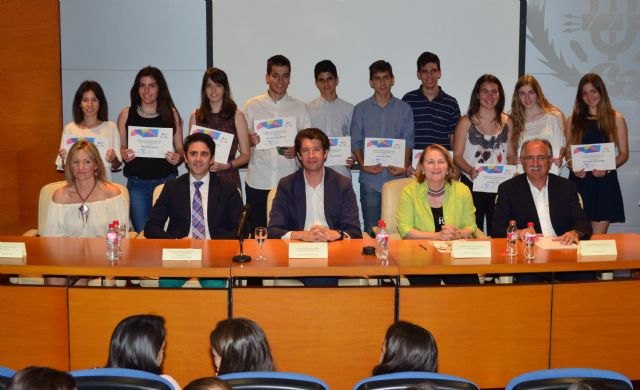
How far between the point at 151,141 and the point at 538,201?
299cm

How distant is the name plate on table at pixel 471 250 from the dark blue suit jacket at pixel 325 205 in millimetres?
1062

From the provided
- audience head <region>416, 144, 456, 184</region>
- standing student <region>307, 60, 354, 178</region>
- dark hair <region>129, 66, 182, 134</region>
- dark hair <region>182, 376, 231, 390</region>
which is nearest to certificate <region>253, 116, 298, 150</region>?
standing student <region>307, 60, 354, 178</region>

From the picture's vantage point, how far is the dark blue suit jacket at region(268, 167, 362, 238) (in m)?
5.57

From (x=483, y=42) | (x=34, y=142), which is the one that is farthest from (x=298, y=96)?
(x=34, y=142)

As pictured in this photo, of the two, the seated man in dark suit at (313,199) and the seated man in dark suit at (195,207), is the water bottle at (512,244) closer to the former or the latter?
the seated man in dark suit at (313,199)

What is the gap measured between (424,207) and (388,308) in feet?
4.09

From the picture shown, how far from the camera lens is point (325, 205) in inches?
221

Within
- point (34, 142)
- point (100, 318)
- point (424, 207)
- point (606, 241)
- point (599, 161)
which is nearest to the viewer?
point (100, 318)

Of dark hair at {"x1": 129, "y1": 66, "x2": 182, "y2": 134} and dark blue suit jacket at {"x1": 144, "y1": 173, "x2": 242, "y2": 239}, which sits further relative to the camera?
dark hair at {"x1": 129, "y1": 66, "x2": 182, "y2": 134}

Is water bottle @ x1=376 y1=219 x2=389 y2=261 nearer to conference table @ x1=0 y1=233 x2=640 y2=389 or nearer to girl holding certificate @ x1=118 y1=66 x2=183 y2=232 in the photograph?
conference table @ x1=0 y1=233 x2=640 y2=389

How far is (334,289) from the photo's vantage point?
4.46 metres

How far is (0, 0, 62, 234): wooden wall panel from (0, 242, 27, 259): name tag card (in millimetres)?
2806

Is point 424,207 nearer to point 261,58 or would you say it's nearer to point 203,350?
point 203,350

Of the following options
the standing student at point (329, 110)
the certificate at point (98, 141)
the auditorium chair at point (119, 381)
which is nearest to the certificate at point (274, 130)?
the standing student at point (329, 110)
